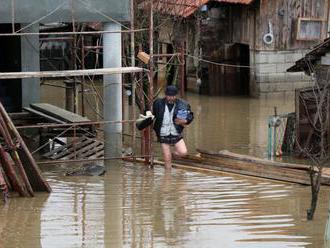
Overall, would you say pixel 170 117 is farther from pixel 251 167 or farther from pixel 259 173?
pixel 259 173

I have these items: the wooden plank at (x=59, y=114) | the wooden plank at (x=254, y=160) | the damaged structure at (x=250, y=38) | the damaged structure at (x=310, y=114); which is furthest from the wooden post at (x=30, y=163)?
the damaged structure at (x=250, y=38)

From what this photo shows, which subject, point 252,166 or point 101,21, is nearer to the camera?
point 252,166

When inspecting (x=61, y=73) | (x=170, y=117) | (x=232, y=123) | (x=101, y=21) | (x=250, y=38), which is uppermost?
(x=101, y=21)

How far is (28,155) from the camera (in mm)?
12914

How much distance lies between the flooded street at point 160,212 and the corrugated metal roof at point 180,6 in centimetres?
938

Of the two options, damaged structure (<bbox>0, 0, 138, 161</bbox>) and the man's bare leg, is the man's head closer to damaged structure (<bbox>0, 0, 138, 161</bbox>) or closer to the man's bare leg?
the man's bare leg

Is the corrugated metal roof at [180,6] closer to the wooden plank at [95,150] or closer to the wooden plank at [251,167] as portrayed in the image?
the wooden plank at [95,150]

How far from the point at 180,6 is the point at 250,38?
4.49 meters

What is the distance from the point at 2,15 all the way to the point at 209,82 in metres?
17.5

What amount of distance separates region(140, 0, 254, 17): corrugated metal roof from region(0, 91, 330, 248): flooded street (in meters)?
9.38

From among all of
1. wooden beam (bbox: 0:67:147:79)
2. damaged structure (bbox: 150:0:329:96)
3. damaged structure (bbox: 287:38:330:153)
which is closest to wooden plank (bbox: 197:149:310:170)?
wooden beam (bbox: 0:67:147:79)

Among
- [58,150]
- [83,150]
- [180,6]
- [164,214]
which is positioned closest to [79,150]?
[83,150]

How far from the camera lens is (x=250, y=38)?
102 ft

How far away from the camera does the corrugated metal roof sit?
24.5 m
